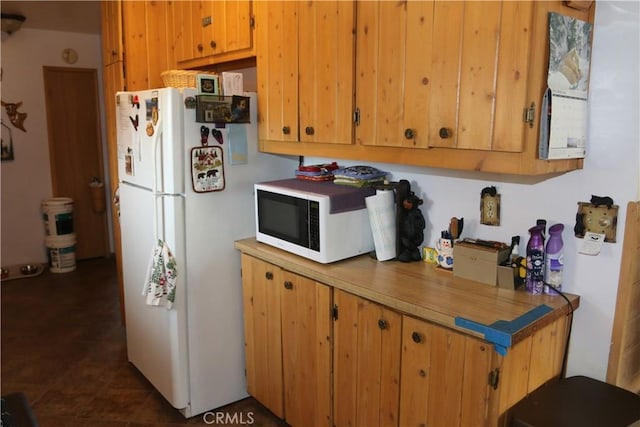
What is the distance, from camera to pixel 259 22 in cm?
248

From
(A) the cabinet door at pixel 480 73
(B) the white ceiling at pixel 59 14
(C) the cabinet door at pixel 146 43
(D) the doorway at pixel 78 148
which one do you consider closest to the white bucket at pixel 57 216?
(D) the doorway at pixel 78 148

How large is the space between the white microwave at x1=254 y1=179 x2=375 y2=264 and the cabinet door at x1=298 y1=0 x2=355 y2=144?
0.78 feet

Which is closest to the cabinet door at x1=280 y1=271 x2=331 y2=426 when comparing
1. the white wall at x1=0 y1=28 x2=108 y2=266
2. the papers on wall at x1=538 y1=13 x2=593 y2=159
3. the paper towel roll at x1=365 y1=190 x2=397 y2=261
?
the paper towel roll at x1=365 y1=190 x2=397 y2=261

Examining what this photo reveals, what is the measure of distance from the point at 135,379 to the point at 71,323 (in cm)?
114

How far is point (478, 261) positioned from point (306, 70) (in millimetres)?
1105

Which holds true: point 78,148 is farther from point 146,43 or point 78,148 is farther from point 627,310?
point 627,310

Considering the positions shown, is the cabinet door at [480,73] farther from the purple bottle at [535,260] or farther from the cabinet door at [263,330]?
the cabinet door at [263,330]

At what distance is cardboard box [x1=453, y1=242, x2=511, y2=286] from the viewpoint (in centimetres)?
191

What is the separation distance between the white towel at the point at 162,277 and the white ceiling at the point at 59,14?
2612 millimetres

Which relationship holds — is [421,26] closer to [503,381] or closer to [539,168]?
[539,168]

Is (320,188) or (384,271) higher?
(320,188)

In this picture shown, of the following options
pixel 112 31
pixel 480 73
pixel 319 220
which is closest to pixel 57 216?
pixel 112 31

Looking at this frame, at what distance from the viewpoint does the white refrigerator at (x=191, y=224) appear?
94.2 inches

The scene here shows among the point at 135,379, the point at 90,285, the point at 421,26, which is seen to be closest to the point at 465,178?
the point at 421,26
